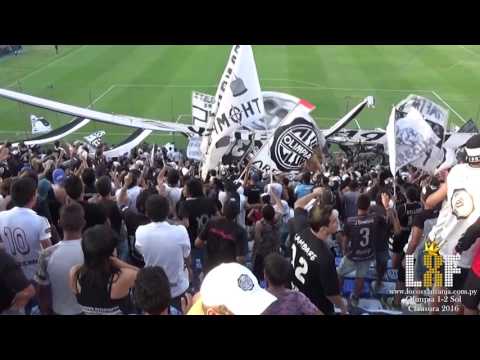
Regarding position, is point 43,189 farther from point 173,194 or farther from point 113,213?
point 173,194

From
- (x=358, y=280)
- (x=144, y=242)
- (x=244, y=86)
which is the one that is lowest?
(x=358, y=280)

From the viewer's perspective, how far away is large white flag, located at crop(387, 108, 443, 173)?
8328mm

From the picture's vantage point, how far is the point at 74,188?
18.2ft

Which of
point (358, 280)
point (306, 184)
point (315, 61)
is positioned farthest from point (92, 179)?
point (315, 61)

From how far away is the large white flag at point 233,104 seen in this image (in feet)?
30.7

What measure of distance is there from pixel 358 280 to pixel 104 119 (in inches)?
450

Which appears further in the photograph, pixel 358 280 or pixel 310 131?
pixel 310 131

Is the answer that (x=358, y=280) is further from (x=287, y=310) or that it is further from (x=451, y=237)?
(x=287, y=310)

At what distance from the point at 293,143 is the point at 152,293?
575 cm

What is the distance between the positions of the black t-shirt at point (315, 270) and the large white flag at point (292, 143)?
13.8 feet

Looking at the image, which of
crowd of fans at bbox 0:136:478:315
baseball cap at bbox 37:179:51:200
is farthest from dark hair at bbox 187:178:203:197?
baseball cap at bbox 37:179:51:200

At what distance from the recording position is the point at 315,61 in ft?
107

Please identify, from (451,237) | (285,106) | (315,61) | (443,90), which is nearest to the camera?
(451,237)

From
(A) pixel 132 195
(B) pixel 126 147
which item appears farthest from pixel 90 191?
(B) pixel 126 147
